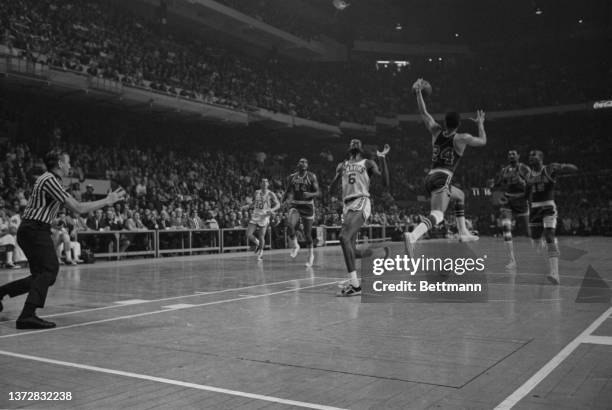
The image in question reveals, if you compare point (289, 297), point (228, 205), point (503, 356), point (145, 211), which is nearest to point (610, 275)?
point (289, 297)

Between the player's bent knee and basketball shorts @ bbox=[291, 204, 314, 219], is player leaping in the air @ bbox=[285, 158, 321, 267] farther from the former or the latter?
the player's bent knee

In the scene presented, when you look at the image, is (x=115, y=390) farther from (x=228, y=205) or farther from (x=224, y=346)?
(x=228, y=205)

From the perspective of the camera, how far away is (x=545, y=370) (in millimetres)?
3822

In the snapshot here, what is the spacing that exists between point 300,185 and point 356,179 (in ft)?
17.4

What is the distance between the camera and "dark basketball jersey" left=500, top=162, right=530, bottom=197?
12.0 metres

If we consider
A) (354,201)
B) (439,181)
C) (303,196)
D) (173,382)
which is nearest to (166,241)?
(303,196)

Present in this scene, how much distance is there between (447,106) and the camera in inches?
1967

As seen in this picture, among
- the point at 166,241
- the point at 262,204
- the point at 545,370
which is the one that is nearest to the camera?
the point at 545,370

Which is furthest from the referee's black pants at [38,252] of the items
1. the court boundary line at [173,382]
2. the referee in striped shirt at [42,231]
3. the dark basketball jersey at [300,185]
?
the dark basketball jersey at [300,185]

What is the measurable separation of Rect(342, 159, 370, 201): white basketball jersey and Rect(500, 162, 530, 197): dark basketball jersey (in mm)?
5131

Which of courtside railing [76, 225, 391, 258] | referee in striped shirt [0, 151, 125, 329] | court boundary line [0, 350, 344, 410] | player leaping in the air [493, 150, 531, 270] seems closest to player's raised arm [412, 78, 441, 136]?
referee in striped shirt [0, 151, 125, 329]

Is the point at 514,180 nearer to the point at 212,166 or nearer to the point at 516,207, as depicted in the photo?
the point at 516,207

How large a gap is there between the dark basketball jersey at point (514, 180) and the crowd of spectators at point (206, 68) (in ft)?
59.1

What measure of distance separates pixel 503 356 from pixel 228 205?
22012 millimetres
